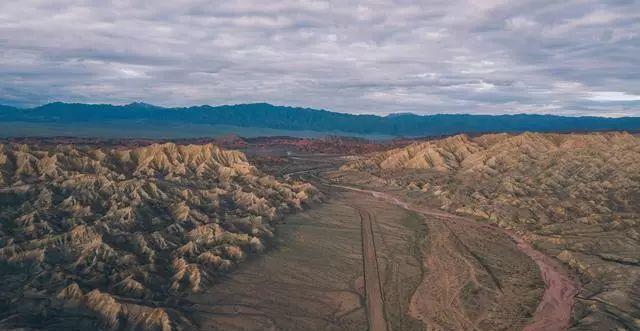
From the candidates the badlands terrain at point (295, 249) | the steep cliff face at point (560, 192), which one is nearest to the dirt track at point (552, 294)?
the badlands terrain at point (295, 249)

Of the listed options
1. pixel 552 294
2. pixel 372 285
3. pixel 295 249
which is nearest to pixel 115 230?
pixel 295 249

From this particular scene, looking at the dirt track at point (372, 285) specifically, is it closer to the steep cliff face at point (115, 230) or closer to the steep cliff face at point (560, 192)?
the steep cliff face at point (115, 230)

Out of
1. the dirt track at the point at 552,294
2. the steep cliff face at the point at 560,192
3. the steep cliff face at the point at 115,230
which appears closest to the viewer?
the dirt track at the point at 552,294

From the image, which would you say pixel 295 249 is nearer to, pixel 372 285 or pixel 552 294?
pixel 372 285

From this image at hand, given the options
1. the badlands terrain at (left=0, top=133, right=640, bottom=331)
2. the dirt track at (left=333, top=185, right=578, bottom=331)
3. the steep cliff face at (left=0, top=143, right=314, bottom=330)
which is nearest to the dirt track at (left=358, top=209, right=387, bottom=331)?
the badlands terrain at (left=0, top=133, right=640, bottom=331)

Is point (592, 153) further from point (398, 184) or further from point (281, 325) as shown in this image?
point (281, 325)

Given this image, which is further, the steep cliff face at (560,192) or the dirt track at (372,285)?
the steep cliff face at (560,192)

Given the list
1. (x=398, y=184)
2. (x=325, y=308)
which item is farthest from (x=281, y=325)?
(x=398, y=184)

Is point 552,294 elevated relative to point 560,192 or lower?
lower
